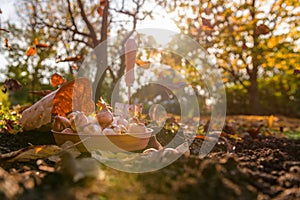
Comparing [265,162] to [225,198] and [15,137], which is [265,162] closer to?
[225,198]

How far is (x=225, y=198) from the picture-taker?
1.01 meters

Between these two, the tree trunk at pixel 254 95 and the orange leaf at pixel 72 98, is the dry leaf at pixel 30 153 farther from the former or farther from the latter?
the tree trunk at pixel 254 95

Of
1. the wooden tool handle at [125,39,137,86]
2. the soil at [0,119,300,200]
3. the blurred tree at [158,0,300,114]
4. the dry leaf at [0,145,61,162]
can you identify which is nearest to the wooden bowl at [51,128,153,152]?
the dry leaf at [0,145,61,162]

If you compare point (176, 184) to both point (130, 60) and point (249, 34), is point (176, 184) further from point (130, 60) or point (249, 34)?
point (249, 34)

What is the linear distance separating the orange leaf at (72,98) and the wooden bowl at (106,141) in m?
0.61

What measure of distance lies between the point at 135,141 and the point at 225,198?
1.23 metres

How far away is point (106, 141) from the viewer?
2.03 metres

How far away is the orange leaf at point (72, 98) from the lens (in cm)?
269

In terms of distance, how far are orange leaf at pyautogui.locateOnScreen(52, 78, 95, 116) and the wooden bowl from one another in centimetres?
61

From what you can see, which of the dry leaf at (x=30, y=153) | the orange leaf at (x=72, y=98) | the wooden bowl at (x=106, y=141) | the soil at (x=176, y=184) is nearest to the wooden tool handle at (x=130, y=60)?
the orange leaf at (x=72, y=98)

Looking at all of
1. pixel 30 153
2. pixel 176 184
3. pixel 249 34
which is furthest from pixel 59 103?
pixel 249 34

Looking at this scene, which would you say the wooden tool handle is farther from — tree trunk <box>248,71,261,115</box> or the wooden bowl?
tree trunk <box>248,71,261,115</box>

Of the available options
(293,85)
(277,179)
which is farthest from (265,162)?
(293,85)

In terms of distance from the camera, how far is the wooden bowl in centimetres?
200
